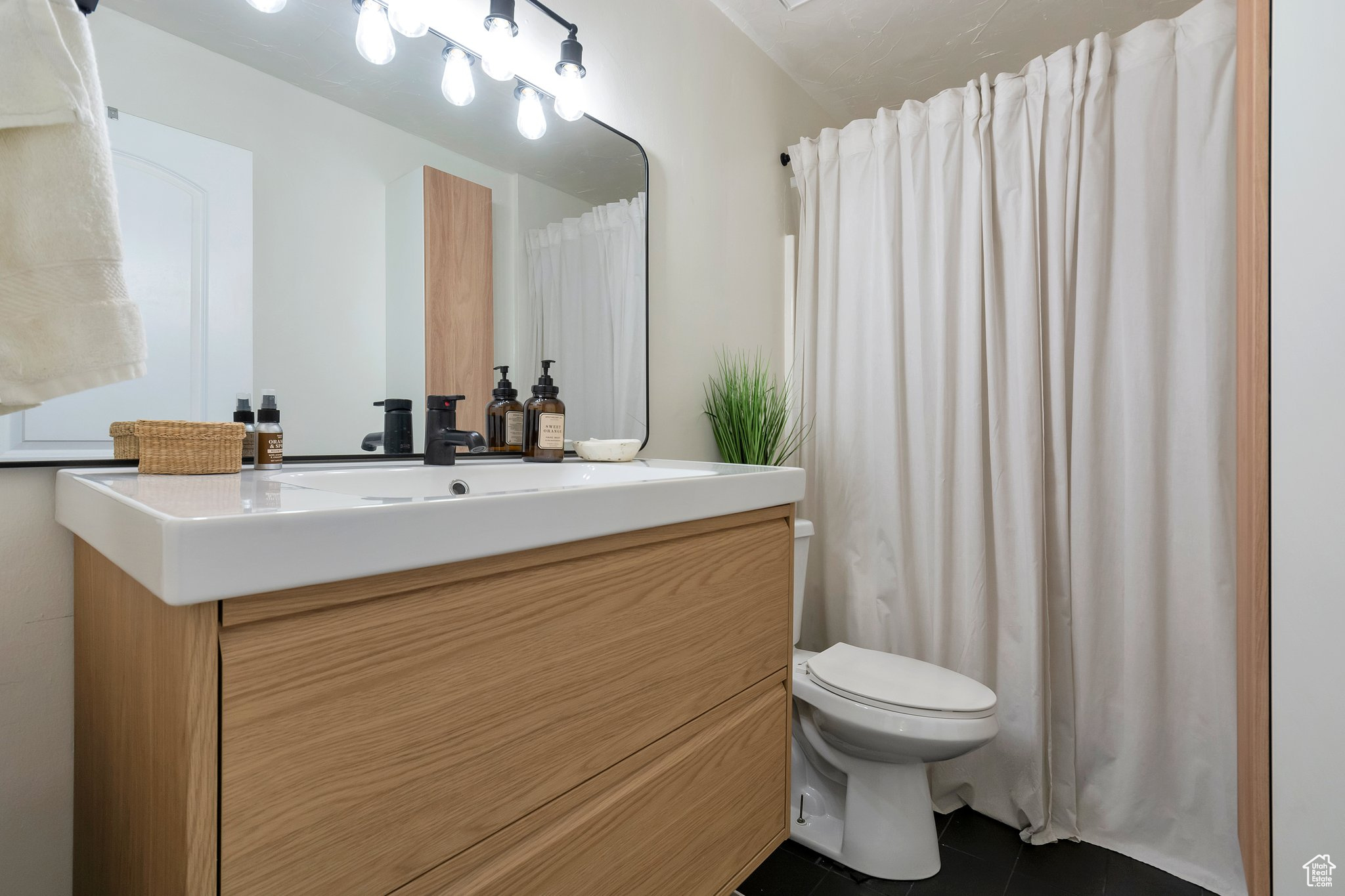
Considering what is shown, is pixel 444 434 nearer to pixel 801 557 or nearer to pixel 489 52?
pixel 489 52

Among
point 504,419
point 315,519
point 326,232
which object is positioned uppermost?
point 326,232

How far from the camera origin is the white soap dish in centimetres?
139

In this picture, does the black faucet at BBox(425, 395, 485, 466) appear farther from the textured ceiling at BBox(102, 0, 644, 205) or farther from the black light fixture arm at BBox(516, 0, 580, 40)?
the black light fixture arm at BBox(516, 0, 580, 40)

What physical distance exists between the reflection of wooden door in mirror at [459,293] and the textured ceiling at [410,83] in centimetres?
10

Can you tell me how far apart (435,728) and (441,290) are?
866 mm

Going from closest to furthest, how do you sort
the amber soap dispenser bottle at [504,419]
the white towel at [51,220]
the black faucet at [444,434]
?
the white towel at [51,220], the black faucet at [444,434], the amber soap dispenser bottle at [504,419]

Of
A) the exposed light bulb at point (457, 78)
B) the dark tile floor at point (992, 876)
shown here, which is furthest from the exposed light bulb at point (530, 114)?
the dark tile floor at point (992, 876)

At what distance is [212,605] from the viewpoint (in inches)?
19.1

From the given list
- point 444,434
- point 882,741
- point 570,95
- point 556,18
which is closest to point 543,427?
point 444,434

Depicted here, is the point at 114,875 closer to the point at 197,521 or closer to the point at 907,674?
the point at 197,521

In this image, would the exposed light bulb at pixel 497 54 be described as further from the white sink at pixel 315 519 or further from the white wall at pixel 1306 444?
the white wall at pixel 1306 444

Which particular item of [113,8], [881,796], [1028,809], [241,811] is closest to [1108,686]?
[1028,809]

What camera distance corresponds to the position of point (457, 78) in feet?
4.05

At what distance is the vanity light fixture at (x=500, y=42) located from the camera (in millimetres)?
1198
